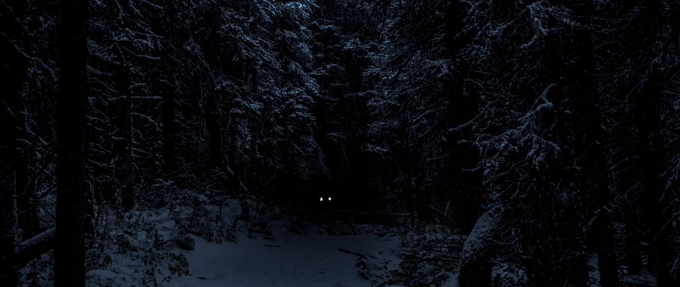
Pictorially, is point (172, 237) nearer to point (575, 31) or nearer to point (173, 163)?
point (173, 163)

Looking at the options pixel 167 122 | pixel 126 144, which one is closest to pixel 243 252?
pixel 126 144

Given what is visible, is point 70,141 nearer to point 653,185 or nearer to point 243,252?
point 243,252

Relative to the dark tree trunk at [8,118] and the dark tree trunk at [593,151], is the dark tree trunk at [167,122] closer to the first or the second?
the dark tree trunk at [8,118]

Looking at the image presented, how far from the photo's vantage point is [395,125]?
2056cm

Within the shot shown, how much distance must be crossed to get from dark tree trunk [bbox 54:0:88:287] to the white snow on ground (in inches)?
133

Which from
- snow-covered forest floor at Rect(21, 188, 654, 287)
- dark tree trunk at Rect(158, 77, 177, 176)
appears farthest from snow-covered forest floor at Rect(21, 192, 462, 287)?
dark tree trunk at Rect(158, 77, 177, 176)

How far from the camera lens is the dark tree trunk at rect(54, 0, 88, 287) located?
20.5 ft

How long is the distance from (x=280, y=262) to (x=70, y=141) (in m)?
8.66

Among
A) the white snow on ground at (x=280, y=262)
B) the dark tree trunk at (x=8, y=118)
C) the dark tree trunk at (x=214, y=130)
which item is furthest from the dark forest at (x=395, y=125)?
the white snow on ground at (x=280, y=262)

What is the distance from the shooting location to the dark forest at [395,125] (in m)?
6.42

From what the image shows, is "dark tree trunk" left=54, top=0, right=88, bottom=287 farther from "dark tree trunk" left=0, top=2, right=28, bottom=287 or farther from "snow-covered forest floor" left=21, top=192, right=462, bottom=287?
"snow-covered forest floor" left=21, top=192, right=462, bottom=287

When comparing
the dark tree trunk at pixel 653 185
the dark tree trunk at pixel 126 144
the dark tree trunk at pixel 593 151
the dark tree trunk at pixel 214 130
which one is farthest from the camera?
the dark tree trunk at pixel 214 130

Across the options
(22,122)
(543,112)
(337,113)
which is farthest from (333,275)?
(337,113)

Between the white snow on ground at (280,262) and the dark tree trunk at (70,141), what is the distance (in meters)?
3.39
